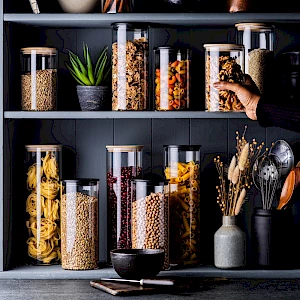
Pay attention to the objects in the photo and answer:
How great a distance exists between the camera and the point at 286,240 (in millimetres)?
2270

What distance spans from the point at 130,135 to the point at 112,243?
0.40m

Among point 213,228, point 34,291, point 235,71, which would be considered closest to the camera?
point 34,291

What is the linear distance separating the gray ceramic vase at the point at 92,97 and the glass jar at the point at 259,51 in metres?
0.47

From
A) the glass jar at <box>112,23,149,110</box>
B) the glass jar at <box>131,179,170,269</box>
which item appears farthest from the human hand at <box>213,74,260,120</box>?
the glass jar at <box>131,179,170,269</box>

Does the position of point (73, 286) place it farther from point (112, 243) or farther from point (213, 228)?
point (213, 228)

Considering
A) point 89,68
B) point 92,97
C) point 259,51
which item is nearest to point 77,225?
point 92,97

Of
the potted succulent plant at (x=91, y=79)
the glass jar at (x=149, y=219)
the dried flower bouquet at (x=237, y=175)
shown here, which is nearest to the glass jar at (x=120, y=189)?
the glass jar at (x=149, y=219)

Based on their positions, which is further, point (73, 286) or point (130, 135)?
point (130, 135)

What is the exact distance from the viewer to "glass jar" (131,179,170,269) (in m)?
2.24

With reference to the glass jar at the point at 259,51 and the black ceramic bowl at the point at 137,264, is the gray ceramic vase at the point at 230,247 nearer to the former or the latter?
the black ceramic bowl at the point at 137,264

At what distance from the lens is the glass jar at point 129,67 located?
2.26 meters

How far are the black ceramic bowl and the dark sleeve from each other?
0.51 metres

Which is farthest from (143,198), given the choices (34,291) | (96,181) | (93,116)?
(34,291)

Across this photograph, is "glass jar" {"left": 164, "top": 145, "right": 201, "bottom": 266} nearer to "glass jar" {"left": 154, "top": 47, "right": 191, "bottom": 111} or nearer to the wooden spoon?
"glass jar" {"left": 154, "top": 47, "right": 191, "bottom": 111}
